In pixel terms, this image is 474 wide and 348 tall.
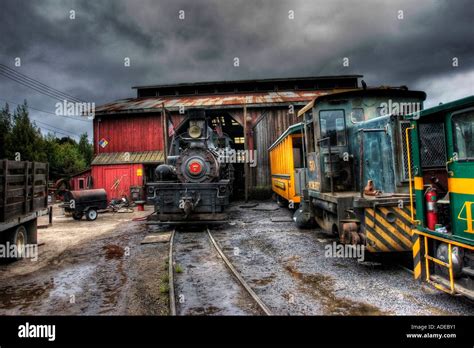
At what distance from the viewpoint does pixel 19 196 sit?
6.66 metres

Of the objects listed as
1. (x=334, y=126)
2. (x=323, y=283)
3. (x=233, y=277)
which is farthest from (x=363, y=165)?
(x=233, y=277)

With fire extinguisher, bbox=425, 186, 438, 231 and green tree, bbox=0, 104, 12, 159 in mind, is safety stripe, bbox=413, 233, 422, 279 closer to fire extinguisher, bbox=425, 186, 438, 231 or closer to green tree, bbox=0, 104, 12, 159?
fire extinguisher, bbox=425, 186, 438, 231

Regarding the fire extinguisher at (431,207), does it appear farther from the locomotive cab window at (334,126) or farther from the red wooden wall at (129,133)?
the red wooden wall at (129,133)

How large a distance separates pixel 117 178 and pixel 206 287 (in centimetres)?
1644

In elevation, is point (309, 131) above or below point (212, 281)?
above

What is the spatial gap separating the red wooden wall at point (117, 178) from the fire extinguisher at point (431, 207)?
697 inches

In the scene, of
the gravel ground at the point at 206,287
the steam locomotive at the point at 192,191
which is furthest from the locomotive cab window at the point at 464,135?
the steam locomotive at the point at 192,191

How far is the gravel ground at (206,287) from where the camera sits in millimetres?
4031

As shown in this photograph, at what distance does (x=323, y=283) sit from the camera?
4.92 meters

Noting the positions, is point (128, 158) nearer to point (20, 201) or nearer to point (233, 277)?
point (20, 201)
